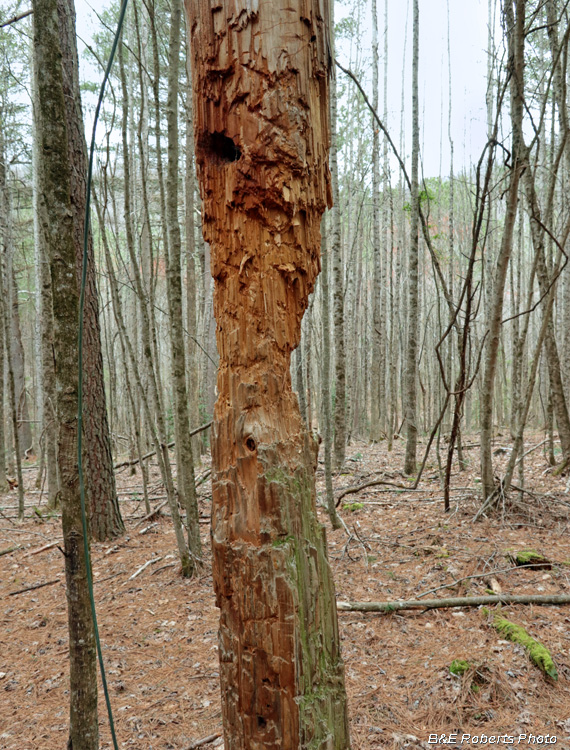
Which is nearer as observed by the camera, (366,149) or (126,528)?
(126,528)

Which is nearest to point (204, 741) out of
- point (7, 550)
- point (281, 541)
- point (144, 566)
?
point (281, 541)

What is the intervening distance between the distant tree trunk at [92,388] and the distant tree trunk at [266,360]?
3508 mm

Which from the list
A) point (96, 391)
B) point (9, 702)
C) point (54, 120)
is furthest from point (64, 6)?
point (9, 702)

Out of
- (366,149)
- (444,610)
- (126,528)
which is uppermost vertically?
(366,149)

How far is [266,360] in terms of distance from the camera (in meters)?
1.55

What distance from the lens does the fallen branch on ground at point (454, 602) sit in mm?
3086

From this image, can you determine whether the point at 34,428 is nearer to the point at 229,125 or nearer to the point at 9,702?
the point at 9,702

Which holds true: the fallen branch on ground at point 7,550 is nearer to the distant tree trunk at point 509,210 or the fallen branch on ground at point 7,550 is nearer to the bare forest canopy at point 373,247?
the bare forest canopy at point 373,247

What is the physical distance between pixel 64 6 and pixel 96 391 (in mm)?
3730

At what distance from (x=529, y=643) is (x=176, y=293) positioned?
3.38 metres

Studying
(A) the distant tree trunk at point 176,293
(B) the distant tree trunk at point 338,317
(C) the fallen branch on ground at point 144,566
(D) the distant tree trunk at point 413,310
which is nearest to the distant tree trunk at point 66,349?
(A) the distant tree trunk at point 176,293

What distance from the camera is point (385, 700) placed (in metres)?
2.45

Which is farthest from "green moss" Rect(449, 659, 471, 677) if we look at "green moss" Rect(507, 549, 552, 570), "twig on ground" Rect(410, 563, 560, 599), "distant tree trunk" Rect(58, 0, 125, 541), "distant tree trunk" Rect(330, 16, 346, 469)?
"distant tree trunk" Rect(330, 16, 346, 469)

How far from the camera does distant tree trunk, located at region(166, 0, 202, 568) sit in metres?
3.71
